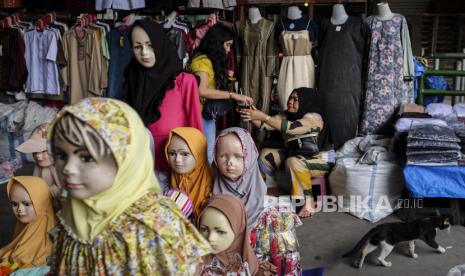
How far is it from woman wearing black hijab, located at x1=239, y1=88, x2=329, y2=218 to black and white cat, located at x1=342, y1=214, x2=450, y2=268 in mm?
885

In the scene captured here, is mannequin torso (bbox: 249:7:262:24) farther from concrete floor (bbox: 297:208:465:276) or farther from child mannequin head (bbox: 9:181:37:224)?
child mannequin head (bbox: 9:181:37:224)

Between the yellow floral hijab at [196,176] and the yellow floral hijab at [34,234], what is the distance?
0.70 metres

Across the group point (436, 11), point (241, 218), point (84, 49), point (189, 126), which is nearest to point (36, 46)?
point (84, 49)

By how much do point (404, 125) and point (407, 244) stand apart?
3.53ft

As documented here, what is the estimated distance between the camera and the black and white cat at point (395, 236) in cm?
324

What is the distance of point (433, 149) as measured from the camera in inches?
152

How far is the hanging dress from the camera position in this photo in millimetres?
5059

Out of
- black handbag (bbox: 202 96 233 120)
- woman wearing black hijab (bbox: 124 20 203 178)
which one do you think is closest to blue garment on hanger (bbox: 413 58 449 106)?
black handbag (bbox: 202 96 233 120)

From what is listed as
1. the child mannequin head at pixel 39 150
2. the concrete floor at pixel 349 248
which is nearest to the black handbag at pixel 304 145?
the concrete floor at pixel 349 248

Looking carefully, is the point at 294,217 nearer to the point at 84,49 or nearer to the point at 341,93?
the point at 341,93

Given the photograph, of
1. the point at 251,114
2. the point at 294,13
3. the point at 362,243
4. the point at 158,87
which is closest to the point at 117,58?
the point at 294,13

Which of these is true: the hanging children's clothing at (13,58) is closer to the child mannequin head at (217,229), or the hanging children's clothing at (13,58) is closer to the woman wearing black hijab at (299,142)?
the woman wearing black hijab at (299,142)

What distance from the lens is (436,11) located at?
825cm

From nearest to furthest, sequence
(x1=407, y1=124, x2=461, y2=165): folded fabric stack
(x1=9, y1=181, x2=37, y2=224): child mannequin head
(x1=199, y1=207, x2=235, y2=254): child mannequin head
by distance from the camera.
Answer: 1. (x1=199, y1=207, x2=235, y2=254): child mannequin head
2. (x1=9, y1=181, x2=37, y2=224): child mannequin head
3. (x1=407, y1=124, x2=461, y2=165): folded fabric stack
